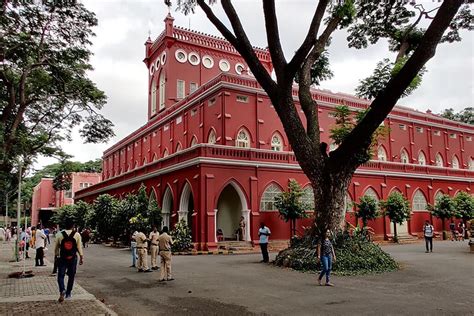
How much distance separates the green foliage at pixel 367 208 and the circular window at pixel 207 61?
15939 millimetres

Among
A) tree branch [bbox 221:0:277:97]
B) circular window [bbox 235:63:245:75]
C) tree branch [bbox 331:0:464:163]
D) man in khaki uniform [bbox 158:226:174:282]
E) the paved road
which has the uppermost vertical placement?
circular window [bbox 235:63:245:75]

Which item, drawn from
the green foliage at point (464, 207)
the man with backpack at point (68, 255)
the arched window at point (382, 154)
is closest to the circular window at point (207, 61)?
the arched window at point (382, 154)

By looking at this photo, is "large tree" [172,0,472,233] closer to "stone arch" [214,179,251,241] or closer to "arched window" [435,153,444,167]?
"stone arch" [214,179,251,241]

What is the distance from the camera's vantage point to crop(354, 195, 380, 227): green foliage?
2361 cm

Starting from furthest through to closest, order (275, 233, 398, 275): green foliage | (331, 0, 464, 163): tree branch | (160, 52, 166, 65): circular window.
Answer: (160, 52, 166, 65): circular window
(275, 233, 398, 275): green foliage
(331, 0, 464, 163): tree branch

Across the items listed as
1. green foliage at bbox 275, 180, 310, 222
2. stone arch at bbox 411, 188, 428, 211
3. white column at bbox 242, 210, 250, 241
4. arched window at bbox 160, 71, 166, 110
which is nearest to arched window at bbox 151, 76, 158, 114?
arched window at bbox 160, 71, 166, 110

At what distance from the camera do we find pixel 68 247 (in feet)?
28.0

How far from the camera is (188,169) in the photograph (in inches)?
864

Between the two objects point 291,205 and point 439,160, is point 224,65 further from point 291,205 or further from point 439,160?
point 439,160

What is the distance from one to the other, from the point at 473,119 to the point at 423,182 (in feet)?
81.2

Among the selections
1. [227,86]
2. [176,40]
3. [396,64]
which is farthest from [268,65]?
[396,64]

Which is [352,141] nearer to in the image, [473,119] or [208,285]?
[208,285]

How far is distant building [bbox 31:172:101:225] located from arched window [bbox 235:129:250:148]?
37.0m

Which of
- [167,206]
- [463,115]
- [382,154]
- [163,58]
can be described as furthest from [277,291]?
[463,115]
